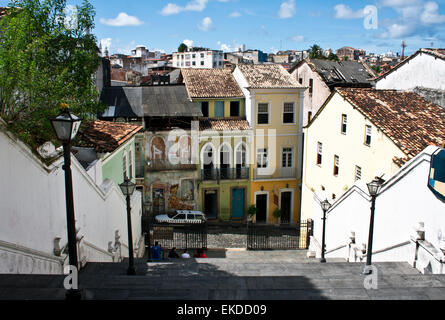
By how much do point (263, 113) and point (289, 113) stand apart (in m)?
1.86

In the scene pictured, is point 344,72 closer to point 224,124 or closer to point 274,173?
point 274,173

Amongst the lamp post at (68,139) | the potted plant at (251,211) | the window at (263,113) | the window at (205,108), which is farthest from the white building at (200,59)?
the lamp post at (68,139)

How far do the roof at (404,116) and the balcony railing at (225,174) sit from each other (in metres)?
10.0

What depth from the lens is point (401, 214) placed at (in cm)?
1067

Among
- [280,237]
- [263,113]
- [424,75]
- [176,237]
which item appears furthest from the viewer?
[263,113]

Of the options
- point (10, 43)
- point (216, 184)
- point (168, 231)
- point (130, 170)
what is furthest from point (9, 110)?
point (216, 184)

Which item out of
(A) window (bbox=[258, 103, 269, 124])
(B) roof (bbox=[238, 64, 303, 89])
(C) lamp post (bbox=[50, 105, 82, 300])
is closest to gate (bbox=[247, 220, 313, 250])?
(A) window (bbox=[258, 103, 269, 124])

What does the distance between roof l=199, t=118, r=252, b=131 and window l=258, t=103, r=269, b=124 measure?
A: 95 cm

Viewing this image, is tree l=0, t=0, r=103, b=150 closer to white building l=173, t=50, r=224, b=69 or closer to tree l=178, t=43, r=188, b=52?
white building l=173, t=50, r=224, b=69

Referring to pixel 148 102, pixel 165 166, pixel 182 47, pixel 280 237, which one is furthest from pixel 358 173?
pixel 182 47

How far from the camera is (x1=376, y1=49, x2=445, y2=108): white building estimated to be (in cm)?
1781

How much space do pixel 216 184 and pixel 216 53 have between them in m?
62.4

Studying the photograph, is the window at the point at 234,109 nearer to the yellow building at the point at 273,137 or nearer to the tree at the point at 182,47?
the yellow building at the point at 273,137

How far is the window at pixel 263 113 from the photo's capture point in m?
25.9
